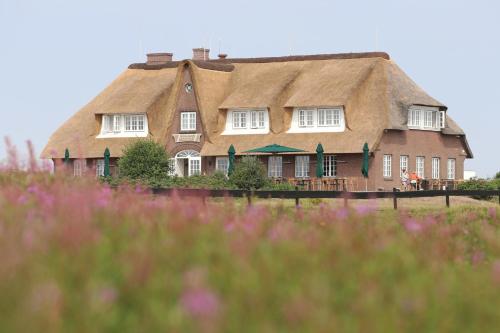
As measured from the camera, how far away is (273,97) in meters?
66.5

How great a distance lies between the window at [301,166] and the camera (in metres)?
64.1

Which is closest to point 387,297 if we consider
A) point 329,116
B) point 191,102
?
point 329,116

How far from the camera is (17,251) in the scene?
32.7 feet

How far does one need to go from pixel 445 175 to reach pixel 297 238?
56448mm

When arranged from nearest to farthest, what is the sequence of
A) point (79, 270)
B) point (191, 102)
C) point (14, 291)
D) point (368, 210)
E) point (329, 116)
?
point (14, 291) → point (79, 270) → point (368, 210) → point (329, 116) → point (191, 102)

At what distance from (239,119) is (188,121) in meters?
3.43

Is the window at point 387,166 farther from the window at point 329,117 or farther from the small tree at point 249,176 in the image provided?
the small tree at point 249,176

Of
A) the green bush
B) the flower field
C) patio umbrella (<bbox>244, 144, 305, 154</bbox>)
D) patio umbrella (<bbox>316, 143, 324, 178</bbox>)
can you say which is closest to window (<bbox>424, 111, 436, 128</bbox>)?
the green bush

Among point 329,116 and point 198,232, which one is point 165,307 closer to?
point 198,232

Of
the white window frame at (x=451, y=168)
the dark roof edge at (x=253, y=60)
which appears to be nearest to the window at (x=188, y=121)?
the dark roof edge at (x=253, y=60)

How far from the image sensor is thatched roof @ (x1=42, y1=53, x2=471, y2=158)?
6406cm

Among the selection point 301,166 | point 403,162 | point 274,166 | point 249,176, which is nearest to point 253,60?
point 274,166

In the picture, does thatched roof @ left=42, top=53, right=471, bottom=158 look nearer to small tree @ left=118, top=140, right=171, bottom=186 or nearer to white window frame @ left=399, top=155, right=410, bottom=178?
white window frame @ left=399, top=155, right=410, bottom=178

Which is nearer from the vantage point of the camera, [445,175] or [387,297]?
[387,297]
